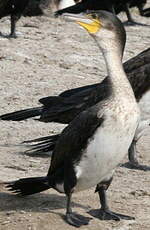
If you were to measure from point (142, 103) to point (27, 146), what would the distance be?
128 centimetres

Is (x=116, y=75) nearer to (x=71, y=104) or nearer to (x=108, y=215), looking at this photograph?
(x=108, y=215)

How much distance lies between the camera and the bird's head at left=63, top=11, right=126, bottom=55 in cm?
609

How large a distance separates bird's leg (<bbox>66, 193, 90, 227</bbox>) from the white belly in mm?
226

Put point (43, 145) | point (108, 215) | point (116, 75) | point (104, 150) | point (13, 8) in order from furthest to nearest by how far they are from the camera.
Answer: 1. point (13, 8)
2. point (43, 145)
3. point (108, 215)
4. point (116, 75)
5. point (104, 150)

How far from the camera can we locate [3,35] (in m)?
13.9

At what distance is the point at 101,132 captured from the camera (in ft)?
19.5

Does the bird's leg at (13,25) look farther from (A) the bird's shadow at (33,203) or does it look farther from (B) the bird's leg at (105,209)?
(B) the bird's leg at (105,209)

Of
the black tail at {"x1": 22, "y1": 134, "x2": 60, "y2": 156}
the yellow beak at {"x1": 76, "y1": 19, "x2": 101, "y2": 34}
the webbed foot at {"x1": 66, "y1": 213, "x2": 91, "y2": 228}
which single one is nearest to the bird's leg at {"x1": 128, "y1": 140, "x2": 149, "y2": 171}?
the black tail at {"x1": 22, "y1": 134, "x2": 60, "y2": 156}

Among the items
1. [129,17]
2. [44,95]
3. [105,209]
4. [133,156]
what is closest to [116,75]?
[105,209]

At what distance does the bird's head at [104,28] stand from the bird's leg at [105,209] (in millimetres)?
1049

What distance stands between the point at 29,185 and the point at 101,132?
906mm

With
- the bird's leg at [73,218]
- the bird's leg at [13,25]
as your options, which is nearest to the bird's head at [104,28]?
the bird's leg at [73,218]

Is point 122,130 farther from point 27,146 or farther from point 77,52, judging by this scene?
point 77,52

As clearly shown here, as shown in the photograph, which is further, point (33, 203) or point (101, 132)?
point (33, 203)
